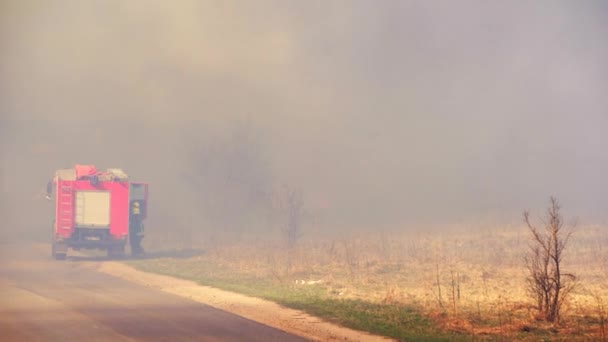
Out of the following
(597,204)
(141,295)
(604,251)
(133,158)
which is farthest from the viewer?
(133,158)

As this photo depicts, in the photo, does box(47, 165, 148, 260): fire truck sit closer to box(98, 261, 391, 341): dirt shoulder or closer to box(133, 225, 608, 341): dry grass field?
Answer: box(133, 225, 608, 341): dry grass field

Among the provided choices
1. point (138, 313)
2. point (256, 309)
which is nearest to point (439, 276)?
point (256, 309)

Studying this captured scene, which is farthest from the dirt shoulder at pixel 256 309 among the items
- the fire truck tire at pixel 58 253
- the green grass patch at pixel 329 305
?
the fire truck tire at pixel 58 253

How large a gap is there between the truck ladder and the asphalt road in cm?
725

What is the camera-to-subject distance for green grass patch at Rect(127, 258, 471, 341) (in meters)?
14.7

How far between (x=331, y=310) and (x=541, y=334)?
202 inches

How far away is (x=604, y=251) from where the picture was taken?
31422mm

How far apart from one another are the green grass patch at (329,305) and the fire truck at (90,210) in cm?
446

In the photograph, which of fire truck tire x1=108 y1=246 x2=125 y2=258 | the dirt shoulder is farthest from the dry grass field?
fire truck tire x1=108 y1=246 x2=125 y2=258

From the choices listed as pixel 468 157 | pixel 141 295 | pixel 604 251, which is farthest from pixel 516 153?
pixel 141 295

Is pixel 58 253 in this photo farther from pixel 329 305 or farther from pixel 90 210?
pixel 329 305

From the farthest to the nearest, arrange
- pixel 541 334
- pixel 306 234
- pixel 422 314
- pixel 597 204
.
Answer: pixel 597 204 → pixel 306 234 → pixel 422 314 → pixel 541 334

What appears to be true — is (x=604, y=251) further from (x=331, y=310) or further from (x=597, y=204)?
(x=597, y=204)

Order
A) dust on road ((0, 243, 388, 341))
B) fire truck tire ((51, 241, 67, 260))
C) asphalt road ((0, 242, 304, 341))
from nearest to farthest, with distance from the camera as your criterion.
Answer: asphalt road ((0, 242, 304, 341)), dust on road ((0, 243, 388, 341)), fire truck tire ((51, 241, 67, 260))
